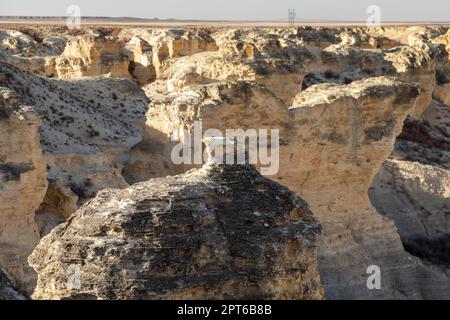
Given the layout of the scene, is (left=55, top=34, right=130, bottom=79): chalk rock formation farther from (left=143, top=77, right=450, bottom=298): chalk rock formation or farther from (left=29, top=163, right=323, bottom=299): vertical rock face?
(left=29, top=163, right=323, bottom=299): vertical rock face

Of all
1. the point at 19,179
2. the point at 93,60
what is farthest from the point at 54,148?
the point at 93,60

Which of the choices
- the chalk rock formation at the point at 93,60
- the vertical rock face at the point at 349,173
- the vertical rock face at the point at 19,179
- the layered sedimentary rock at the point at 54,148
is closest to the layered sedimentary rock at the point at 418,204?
the vertical rock face at the point at 349,173

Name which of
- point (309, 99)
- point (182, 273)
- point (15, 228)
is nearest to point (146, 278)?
point (182, 273)

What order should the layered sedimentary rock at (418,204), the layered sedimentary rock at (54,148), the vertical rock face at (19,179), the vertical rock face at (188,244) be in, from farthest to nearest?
1. the layered sedimentary rock at (418,204)
2. the layered sedimentary rock at (54,148)
3. the vertical rock face at (19,179)
4. the vertical rock face at (188,244)

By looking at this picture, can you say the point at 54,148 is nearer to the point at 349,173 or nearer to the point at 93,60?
the point at 349,173

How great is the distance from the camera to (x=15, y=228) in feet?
52.0

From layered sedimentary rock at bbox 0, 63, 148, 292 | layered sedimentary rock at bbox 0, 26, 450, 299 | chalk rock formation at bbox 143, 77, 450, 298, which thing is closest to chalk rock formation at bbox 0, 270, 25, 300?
layered sedimentary rock at bbox 0, 63, 148, 292

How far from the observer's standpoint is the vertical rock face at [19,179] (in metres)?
15.7

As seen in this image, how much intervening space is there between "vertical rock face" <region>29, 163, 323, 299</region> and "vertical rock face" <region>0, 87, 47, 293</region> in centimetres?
629

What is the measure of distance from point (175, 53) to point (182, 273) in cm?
2601

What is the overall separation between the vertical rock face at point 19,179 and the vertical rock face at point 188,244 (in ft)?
20.6

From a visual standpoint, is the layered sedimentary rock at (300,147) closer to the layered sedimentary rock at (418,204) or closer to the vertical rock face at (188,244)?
the layered sedimentary rock at (418,204)

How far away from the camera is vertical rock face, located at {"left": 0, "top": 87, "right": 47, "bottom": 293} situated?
51.6 ft
